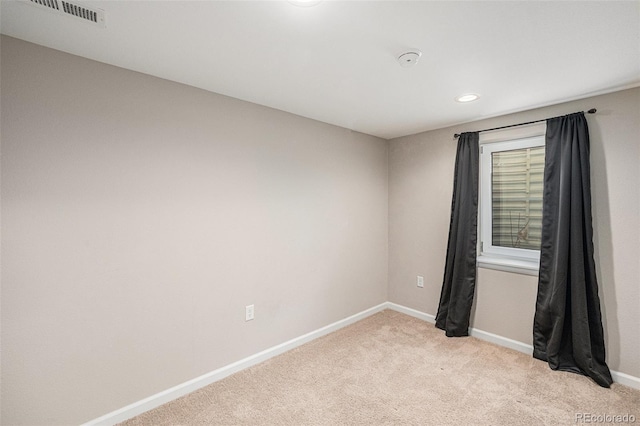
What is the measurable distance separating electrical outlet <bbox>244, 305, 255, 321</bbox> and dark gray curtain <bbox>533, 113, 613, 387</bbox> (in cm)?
251

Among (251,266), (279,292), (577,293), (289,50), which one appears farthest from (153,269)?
(577,293)

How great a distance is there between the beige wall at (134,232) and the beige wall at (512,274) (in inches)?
52.5

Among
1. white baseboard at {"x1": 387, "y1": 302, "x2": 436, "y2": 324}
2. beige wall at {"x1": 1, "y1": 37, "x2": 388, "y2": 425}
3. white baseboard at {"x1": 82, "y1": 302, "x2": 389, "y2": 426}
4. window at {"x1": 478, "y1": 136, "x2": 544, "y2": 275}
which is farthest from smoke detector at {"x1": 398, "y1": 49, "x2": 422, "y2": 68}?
white baseboard at {"x1": 387, "y1": 302, "x2": 436, "y2": 324}

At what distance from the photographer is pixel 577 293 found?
7.75 feet

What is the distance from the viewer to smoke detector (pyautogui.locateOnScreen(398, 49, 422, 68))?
1688mm

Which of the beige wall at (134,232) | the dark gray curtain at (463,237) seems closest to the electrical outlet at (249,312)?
the beige wall at (134,232)

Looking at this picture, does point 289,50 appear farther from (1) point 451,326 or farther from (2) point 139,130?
(1) point 451,326

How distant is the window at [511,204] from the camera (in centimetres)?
279

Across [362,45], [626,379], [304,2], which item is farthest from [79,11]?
[626,379]

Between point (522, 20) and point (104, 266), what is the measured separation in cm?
267

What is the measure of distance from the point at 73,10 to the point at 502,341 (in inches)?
156

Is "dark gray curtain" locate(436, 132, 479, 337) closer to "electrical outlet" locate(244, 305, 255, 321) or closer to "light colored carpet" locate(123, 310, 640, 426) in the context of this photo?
"light colored carpet" locate(123, 310, 640, 426)

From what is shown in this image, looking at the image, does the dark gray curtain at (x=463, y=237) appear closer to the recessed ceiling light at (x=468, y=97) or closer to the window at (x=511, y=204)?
the window at (x=511, y=204)

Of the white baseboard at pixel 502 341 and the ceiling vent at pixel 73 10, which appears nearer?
the ceiling vent at pixel 73 10
